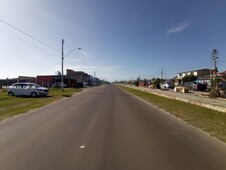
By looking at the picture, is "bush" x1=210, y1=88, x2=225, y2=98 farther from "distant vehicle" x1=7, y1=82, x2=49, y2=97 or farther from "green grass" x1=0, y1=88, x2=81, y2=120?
"distant vehicle" x1=7, y1=82, x2=49, y2=97

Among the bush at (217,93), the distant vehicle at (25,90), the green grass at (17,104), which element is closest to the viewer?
the green grass at (17,104)

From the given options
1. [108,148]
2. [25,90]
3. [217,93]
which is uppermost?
[25,90]

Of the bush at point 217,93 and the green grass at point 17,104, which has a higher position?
the bush at point 217,93

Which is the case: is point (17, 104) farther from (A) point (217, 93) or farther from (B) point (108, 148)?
(A) point (217, 93)

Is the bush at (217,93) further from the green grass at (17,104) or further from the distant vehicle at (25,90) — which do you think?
the distant vehicle at (25,90)

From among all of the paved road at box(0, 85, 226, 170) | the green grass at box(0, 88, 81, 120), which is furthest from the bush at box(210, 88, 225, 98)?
the paved road at box(0, 85, 226, 170)

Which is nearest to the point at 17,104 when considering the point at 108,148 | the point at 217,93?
the point at 108,148

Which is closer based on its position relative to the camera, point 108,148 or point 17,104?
point 108,148

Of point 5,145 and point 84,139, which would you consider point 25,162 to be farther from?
point 84,139

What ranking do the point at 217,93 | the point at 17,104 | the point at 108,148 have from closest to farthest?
1. the point at 108,148
2. the point at 17,104
3. the point at 217,93

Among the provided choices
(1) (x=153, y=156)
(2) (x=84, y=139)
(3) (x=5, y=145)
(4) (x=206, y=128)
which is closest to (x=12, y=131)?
(3) (x=5, y=145)

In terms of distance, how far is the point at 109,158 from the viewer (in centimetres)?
550

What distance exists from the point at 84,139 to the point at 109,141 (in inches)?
32.7

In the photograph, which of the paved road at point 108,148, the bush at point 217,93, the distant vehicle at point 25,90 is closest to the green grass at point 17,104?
the distant vehicle at point 25,90
